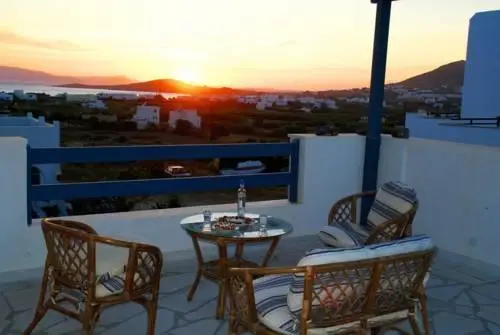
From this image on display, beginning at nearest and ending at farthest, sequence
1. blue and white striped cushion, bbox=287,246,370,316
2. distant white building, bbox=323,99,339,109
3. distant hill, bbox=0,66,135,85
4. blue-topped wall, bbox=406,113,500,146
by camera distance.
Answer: blue and white striped cushion, bbox=287,246,370,316, distant white building, bbox=323,99,339,109, blue-topped wall, bbox=406,113,500,146, distant hill, bbox=0,66,135,85

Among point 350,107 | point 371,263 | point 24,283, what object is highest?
point 350,107

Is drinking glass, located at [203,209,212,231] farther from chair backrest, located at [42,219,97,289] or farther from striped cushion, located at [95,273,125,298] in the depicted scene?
chair backrest, located at [42,219,97,289]

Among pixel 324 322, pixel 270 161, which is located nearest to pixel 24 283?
pixel 324 322

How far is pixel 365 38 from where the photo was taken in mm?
7727

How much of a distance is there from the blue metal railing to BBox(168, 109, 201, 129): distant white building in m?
7.63

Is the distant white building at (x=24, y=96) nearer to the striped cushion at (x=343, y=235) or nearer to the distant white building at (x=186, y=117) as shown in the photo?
the distant white building at (x=186, y=117)

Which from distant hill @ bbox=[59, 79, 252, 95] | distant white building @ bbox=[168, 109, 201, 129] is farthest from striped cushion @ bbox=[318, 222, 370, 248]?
distant white building @ bbox=[168, 109, 201, 129]

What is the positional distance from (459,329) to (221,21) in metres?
6.63

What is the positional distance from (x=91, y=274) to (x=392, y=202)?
2.38 m

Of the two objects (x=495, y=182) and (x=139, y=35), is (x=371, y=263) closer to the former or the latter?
(x=495, y=182)

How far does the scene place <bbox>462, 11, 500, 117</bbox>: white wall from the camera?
42.8ft

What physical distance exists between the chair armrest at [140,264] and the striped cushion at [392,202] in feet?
6.34

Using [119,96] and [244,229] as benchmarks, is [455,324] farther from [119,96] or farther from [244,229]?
[119,96]

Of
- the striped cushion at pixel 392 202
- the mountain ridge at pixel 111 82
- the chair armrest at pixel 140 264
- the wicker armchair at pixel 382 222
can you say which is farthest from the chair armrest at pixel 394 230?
the mountain ridge at pixel 111 82
